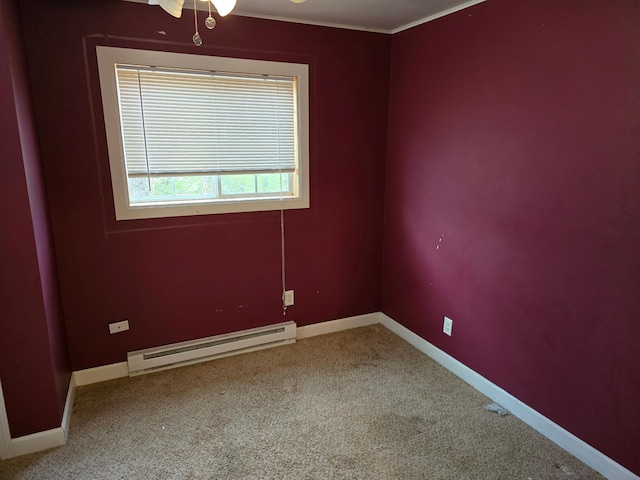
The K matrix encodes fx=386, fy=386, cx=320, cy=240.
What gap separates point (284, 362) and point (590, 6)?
8.80 feet

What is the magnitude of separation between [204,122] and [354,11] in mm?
1230

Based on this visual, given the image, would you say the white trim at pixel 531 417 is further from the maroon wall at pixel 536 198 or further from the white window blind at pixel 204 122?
the white window blind at pixel 204 122

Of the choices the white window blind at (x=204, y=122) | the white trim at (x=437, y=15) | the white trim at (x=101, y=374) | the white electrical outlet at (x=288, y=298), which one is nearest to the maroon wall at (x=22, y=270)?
the white trim at (x=101, y=374)

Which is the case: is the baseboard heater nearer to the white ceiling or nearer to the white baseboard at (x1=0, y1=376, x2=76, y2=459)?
the white baseboard at (x1=0, y1=376, x2=76, y2=459)

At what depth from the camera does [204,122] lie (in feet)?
8.57

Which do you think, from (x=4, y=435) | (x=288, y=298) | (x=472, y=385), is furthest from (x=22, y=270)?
(x=472, y=385)

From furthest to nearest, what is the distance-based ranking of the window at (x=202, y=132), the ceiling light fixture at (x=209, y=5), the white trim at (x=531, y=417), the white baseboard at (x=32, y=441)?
1. the window at (x=202, y=132)
2. the white baseboard at (x=32, y=441)
3. the white trim at (x=531, y=417)
4. the ceiling light fixture at (x=209, y=5)

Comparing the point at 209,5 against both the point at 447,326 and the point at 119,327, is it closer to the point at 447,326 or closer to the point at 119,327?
the point at 119,327

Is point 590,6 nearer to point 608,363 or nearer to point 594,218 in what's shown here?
point 594,218

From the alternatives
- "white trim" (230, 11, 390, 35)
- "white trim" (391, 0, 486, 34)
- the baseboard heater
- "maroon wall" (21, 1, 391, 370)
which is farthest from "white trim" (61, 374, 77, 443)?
"white trim" (391, 0, 486, 34)

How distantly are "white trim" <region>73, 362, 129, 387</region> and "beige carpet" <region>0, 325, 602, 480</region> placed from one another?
6 centimetres

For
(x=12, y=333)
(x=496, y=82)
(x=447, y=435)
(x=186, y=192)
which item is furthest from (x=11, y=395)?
(x=496, y=82)

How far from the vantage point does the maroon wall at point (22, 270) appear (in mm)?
1768

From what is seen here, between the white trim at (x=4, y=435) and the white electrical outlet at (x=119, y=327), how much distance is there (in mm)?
733
